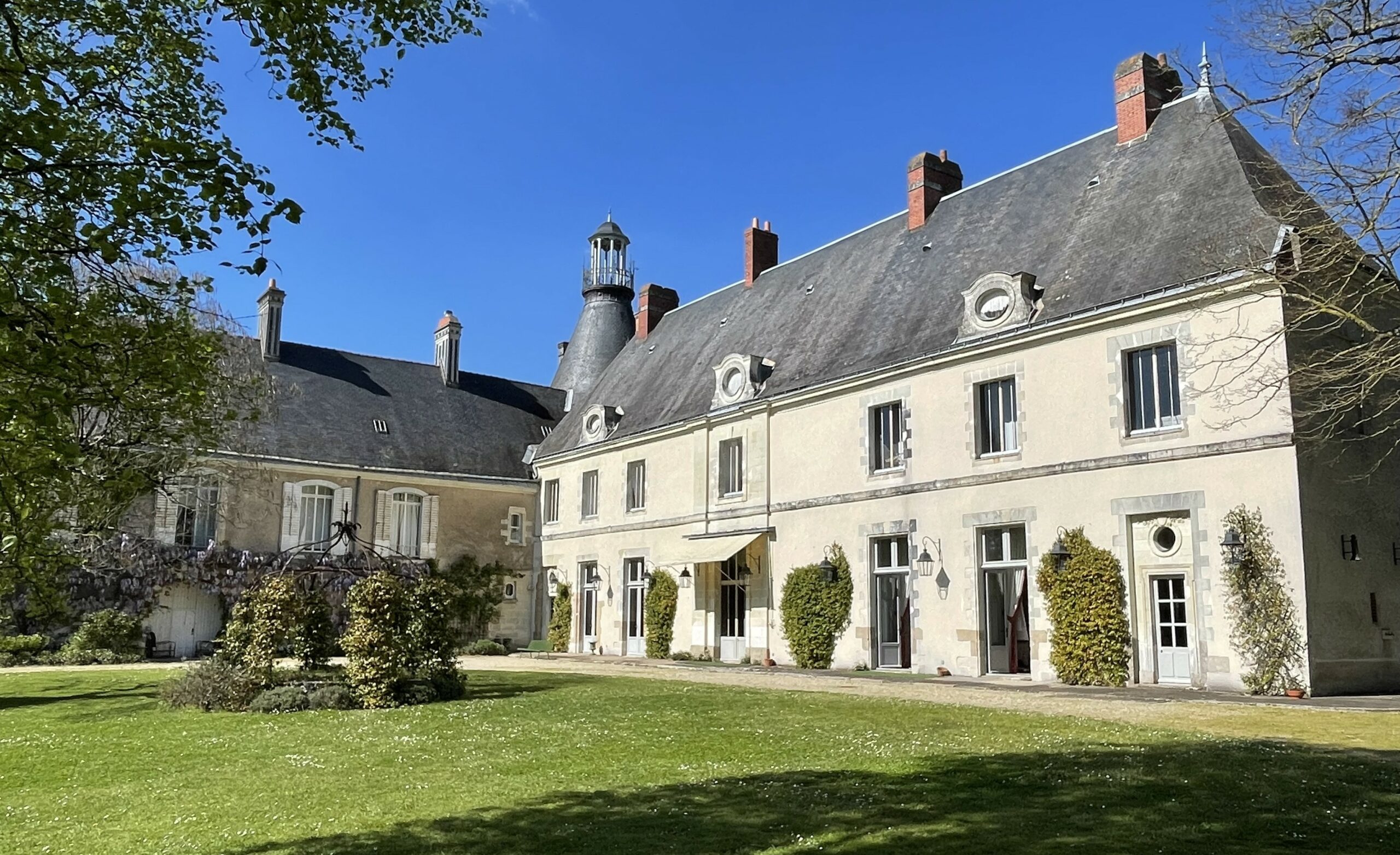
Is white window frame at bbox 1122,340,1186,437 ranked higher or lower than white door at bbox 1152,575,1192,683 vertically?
higher

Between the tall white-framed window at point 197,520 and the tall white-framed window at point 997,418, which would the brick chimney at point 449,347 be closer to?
the tall white-framed window at point 197,520

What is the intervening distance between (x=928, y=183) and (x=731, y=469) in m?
6.74

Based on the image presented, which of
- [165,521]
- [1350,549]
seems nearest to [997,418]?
[1350,549]

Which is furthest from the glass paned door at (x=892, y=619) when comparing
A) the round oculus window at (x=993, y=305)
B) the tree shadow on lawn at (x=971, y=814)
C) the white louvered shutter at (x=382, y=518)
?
the white louvered shutter at (x=382, y=518)

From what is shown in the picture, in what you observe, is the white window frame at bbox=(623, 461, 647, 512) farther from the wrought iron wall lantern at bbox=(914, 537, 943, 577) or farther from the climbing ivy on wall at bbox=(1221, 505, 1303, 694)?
the climbing ivy on wall at bbox=(1221, 505, 1303, 694)

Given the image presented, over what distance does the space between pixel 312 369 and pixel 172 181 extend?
24.2 m

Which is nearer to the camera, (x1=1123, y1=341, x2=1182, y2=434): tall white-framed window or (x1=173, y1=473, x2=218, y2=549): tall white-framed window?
(x1=1123, y1=341, x2=1182, y2=434): tall white-framed window

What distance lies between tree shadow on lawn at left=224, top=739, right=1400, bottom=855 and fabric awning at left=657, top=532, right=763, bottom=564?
40.7 feet

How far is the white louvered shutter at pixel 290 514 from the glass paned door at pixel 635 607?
26.0ft

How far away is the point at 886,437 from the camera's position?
56.9 feet

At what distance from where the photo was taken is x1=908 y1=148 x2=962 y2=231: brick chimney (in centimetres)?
2044

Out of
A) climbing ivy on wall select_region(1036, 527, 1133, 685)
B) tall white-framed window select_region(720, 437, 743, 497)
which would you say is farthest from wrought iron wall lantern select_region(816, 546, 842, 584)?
climbing ivy on wall select_region(1036, 527, 1133, 685)

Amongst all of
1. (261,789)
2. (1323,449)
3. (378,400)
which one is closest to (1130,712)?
(1323,449)

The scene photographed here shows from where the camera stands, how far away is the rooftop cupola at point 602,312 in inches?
1236
